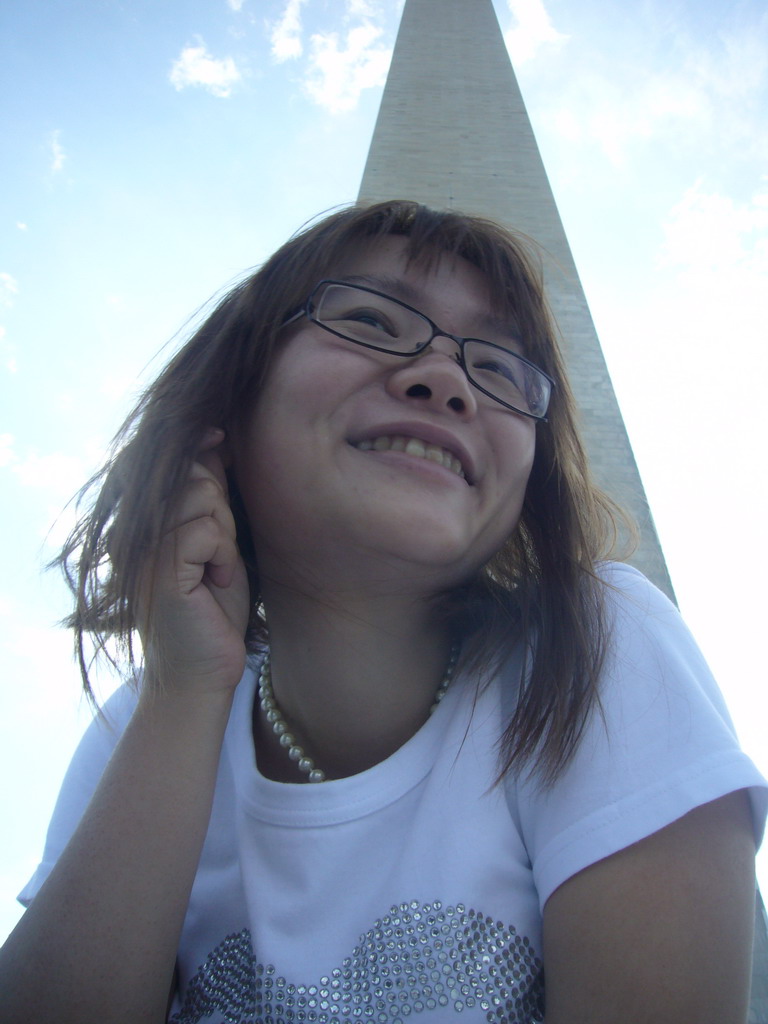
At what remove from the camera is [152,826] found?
2.89 ft

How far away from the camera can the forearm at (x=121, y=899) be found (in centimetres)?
80

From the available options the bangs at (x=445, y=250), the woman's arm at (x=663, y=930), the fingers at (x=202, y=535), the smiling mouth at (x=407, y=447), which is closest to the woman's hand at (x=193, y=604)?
the fingers at (x=202, y=535)

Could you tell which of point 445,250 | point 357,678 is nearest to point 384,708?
point 357,678

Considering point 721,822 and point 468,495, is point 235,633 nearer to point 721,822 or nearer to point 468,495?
point 468,495

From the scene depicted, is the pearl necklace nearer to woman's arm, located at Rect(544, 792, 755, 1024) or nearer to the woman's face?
the woman's face

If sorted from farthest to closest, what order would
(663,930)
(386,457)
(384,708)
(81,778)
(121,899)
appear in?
(81,778) < (384,708) < (386,457) < (121,899) < (663,930)

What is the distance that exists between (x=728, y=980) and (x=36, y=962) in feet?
2.42

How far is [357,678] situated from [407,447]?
14.4 inches

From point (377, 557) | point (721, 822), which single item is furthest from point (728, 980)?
point (377, 557)

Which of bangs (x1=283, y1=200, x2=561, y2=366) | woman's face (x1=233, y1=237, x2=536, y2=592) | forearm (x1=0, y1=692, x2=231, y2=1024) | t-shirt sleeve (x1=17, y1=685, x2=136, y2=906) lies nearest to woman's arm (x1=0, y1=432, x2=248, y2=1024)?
forearm (x1=0, y1=692, x2=231, y2=1024)

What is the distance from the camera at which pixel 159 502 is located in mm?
1004

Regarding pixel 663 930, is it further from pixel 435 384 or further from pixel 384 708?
pixel 435 384

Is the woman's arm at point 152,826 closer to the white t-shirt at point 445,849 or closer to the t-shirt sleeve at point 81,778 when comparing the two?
the white t-shirt at point 445,849

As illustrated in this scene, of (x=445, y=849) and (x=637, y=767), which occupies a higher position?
(x=637, y=767)
